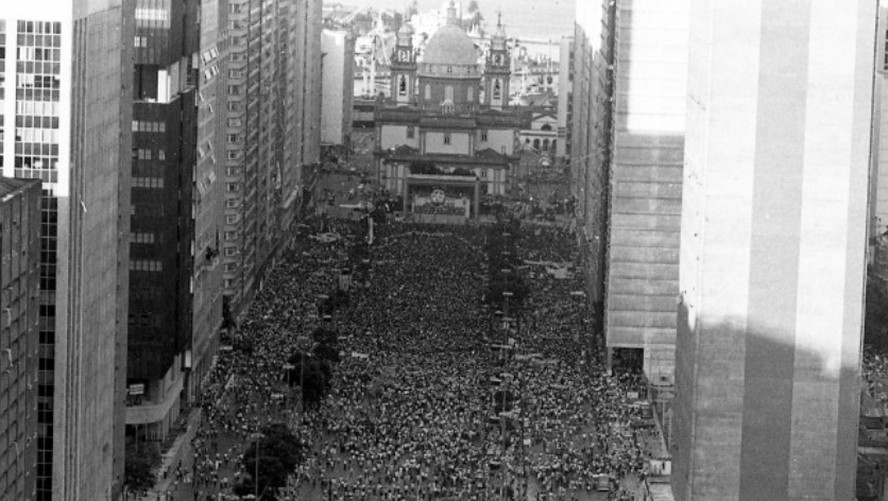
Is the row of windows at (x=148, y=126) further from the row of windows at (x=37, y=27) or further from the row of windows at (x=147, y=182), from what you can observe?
the row of windows at (x=37, y=27)

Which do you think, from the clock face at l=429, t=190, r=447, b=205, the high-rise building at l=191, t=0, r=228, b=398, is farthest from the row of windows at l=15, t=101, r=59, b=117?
the clock face at l=429, t=190, r=447, b=205

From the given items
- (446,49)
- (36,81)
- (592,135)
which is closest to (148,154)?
(36,81)

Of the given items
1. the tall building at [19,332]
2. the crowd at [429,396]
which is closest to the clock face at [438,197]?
the crowd at [429,396]

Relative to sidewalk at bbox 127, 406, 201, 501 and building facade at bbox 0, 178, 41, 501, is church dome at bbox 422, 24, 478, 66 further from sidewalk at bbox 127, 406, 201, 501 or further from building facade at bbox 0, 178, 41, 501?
building facade at bbox 0, 178, 41, 501

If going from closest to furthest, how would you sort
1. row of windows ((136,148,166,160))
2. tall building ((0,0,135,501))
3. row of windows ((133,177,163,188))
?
tall building ((0,0,135,501)) → row of windows ((136,148,166,160)) → row of windows ((133,177,163,188))

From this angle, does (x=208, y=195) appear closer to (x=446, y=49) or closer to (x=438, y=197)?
(x=438, y=197)

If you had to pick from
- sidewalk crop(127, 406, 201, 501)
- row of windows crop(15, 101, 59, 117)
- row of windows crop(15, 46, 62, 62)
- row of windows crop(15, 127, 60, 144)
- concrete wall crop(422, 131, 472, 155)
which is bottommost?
sidewalk crop(127, 406, 201, 501)

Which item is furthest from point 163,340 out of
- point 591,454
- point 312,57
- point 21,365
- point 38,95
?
point 312,57
